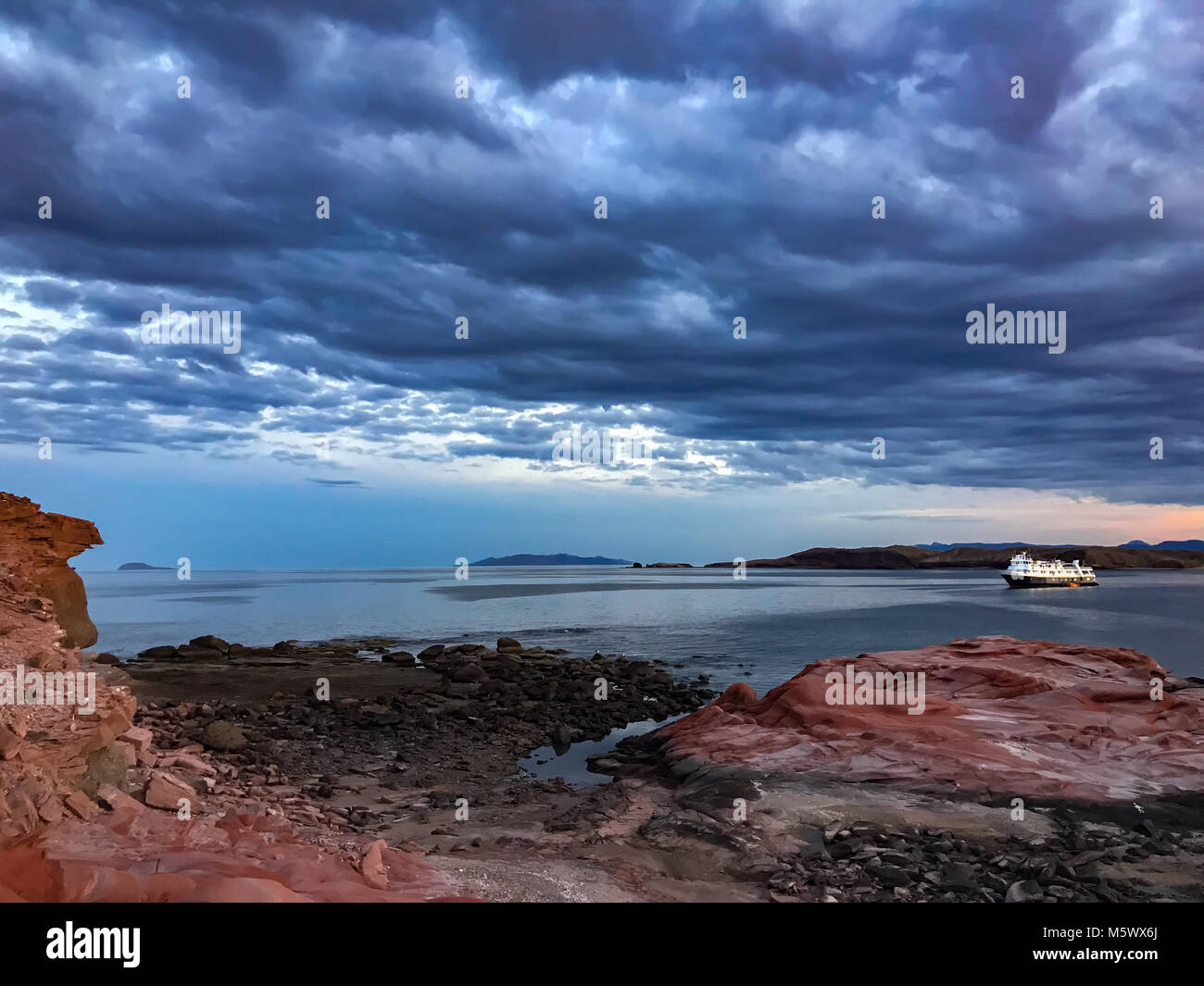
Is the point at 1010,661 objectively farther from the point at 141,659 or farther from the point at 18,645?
the point at 141,659

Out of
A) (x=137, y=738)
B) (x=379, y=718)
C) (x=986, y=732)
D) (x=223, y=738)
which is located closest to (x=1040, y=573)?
(x=986, y=732)

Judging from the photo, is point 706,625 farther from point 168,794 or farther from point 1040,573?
point 1040,573

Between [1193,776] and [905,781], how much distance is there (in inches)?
223

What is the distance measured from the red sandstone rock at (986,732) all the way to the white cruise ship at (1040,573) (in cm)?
12973

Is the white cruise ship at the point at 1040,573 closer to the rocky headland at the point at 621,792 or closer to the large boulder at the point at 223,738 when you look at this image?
the rocky headland at the point at 621,792

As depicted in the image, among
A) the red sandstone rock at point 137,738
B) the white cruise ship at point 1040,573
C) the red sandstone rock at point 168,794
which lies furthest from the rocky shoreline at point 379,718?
the white cruise ship at point 1040,573

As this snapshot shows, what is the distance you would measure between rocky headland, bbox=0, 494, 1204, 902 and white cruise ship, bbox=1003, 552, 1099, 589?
128371mm

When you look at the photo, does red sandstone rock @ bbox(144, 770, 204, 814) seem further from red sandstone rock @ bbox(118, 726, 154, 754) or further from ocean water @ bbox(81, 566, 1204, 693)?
ocean water @ bbox(81, 566, 1204, 693)

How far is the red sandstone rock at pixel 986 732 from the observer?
1460cm

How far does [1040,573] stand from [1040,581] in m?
5.36

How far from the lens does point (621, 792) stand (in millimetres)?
15914

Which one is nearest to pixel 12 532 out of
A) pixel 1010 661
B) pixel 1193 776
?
pixel 1193 776

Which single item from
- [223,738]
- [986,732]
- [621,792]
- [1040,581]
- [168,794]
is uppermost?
[168,794]

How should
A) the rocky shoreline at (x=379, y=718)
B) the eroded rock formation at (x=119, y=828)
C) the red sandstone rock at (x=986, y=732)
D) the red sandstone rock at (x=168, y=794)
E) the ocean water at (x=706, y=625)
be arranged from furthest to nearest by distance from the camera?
the ocean water at (x=706, y=625) → the rocky shoreline at (x=379, y=718) → the red sandstone rock at (x=986, y=732) → the red sandstone rock at (x=168, y=794) → the eroded rock formation at (x=119, y=828)
